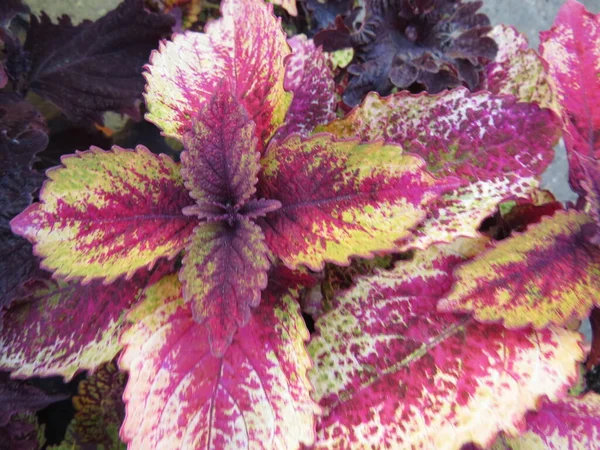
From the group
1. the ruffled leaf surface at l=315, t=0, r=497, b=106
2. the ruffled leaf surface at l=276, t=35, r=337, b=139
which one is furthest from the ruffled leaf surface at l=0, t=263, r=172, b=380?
the ruffled leaf surface at l=315, t=0, r=497, b=106

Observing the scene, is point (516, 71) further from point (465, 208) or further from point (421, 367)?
point (421, 367)

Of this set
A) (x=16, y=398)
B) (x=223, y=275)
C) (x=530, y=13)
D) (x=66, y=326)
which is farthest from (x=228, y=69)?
(x=530, y=13)

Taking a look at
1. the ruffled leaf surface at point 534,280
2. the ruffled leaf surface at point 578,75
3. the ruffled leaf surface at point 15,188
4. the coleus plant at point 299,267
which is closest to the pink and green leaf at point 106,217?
the coleus plant at point 299,267

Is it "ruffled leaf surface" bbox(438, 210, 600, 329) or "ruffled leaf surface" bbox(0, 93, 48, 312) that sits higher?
"ruffled leaf surface" bbox(438, 210, 600, 329)

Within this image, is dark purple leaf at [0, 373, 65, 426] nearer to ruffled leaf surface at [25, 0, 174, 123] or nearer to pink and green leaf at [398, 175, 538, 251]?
ruffled leaf surface at [25, 0, 174, 123]

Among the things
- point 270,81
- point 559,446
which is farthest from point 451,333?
point 270,81

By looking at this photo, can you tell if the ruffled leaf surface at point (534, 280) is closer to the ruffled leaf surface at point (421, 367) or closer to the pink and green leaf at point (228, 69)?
the ruffled leaf surface at point (421, 367)

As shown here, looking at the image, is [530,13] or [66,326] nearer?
[66,326]
